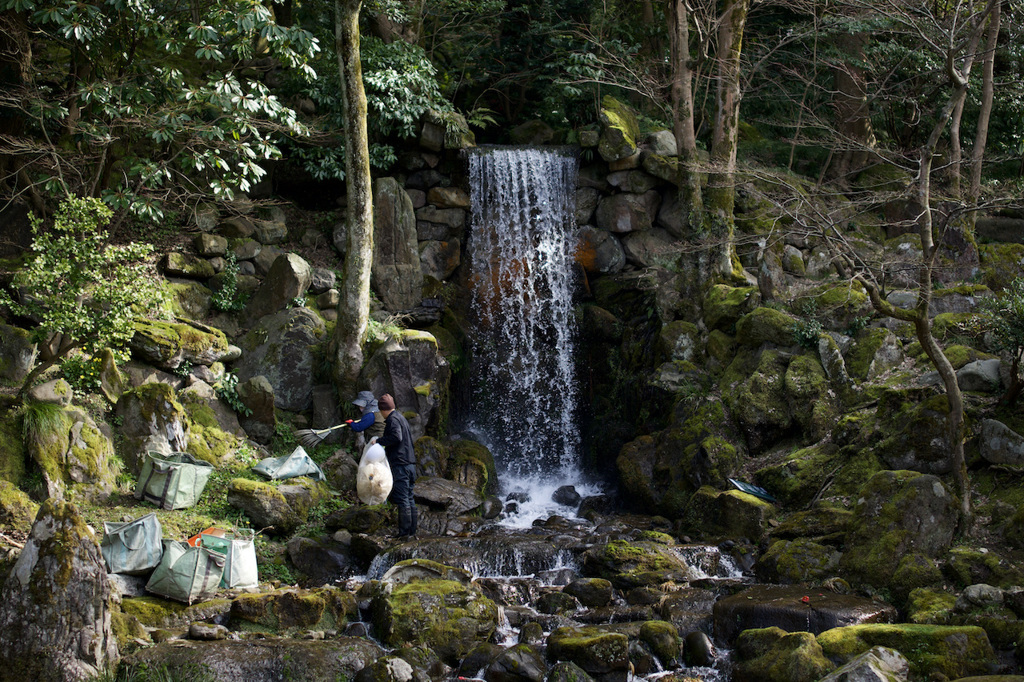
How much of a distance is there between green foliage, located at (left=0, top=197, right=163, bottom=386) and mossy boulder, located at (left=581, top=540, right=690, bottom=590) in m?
5.88

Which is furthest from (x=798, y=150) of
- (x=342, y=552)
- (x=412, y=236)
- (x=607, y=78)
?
(x=342, y=552)

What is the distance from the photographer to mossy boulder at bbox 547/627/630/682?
246 inches

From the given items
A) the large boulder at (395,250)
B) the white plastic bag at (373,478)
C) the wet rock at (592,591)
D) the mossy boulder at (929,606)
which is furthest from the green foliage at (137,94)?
the mossy boulder at (929,606)

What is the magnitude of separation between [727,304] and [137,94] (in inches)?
368

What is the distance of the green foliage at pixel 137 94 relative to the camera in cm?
977

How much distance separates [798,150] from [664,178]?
5.27 m

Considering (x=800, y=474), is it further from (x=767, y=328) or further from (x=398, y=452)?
(x=398, y=452)

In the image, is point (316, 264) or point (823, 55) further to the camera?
point (823, 55)

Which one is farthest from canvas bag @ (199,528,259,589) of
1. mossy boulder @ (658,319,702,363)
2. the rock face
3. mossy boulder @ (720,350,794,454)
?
mossy boulder @ (658,319,702,363)

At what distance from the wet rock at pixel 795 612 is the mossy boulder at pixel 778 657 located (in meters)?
0.31

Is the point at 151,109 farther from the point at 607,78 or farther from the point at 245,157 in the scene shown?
the point at 607,78

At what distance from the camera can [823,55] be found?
55.0 ft

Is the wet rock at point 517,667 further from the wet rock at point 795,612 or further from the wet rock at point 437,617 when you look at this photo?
the wet rock at point 795,612

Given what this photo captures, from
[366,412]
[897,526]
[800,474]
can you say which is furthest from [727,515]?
[366,412]
